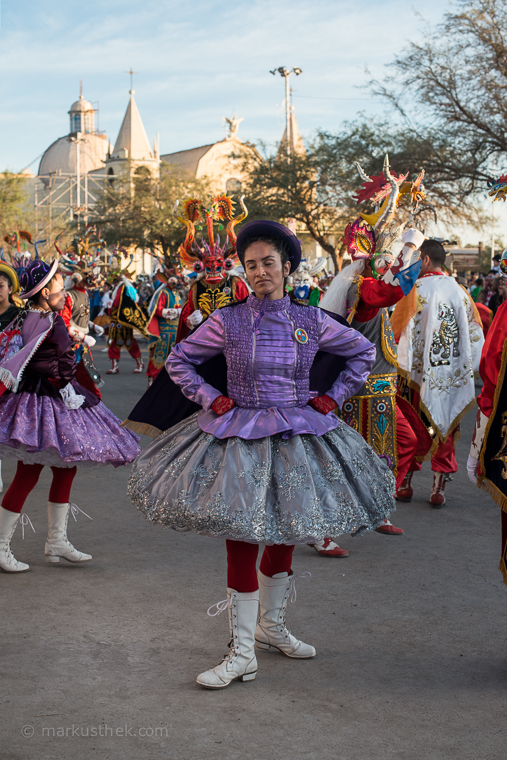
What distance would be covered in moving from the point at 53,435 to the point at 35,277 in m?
1.03

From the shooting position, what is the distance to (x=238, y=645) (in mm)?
3438

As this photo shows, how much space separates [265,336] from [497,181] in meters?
1.48

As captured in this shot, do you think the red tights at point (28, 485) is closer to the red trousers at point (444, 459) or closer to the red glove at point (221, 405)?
the red glove at point (221, 405)

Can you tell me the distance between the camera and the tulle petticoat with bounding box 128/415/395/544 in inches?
124

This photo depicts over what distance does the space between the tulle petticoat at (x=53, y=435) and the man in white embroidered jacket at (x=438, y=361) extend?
2.70m

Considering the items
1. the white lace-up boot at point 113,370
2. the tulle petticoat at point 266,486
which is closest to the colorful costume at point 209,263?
the tulle petticoat at point 266,486

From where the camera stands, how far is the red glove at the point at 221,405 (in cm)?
350

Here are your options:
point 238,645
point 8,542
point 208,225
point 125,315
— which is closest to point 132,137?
point 125,315

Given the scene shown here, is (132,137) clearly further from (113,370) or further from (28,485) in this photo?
(28,485)

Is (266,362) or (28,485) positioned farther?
(28,485)

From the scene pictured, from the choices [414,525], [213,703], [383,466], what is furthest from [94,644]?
[414,525]

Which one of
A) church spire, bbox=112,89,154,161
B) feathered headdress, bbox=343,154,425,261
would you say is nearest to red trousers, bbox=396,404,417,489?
feathered headdress, bbox=343,154,425,261

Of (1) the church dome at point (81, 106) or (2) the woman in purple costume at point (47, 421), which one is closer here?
(2) the woman in purple costume at point (47, 421)

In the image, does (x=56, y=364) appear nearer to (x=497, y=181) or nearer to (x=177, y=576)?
(x=177, y=576)
